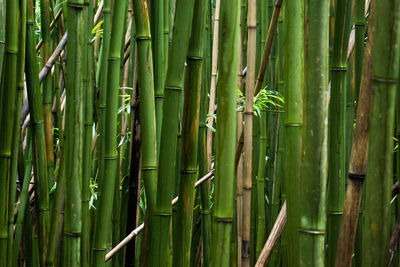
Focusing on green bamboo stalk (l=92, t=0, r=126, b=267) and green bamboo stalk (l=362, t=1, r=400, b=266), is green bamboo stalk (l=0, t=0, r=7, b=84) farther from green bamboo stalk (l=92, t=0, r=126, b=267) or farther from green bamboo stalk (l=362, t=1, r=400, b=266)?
green bamboo stalk (l=362, t=1, r=400, b=266)

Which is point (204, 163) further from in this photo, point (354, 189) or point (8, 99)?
point (354, 189)

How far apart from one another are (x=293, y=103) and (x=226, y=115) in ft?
0.32

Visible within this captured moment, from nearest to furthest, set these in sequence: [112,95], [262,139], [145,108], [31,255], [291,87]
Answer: [291,87]
[145,108]
[112,95]
[31,255]
[262,139]

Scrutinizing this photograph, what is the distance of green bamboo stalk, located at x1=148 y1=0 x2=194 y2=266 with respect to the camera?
67 cm

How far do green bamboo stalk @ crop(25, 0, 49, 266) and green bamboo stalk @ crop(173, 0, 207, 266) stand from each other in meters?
0.38

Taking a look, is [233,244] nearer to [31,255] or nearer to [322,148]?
[31,255]

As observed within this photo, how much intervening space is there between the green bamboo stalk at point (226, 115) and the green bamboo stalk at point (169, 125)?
0.06 meters

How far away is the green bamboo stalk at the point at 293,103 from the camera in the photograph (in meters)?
0.61

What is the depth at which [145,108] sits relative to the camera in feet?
2.56

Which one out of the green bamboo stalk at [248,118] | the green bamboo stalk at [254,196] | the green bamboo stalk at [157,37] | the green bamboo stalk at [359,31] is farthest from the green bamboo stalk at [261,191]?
the green bamboo stalk at [157,37]

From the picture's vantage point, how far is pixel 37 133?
1.03 metres

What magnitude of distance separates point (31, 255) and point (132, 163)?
1.17ft

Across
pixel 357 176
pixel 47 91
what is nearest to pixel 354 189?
pixel 357 176

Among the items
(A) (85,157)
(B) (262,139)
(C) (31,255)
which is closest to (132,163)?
(A) (85,157)
